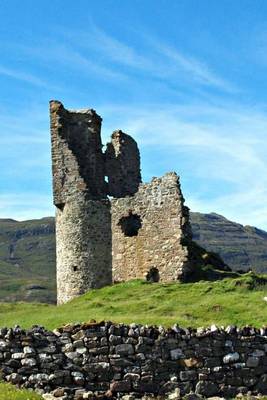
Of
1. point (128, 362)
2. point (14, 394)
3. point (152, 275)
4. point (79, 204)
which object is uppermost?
point (79, 204)

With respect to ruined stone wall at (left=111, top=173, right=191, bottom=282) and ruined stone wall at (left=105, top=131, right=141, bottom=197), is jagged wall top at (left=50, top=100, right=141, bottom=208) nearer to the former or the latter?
ruined stone wall at (left=105, top=131, right=141, bottom=197)

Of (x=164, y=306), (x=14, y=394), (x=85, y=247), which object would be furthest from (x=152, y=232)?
(x=14, y=394)

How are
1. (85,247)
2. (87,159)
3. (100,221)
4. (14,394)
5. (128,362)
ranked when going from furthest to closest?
(87,159) → (100,221) → (85,247) → (128,362) → (14,394)

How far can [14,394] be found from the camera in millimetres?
18016

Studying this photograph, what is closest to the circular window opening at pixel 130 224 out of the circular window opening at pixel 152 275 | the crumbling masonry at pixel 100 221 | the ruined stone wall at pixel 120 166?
the crumbling masonry at pixel 100 221

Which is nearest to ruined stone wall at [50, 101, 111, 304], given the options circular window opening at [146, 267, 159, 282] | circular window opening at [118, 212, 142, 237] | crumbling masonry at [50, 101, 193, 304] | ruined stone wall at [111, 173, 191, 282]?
crumbling masonry at [50, 101, 193, 304]

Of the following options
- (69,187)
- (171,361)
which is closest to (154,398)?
(171,361)

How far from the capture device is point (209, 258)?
150ft

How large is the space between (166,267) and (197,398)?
25.2 metres

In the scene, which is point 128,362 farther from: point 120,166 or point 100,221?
point 120,166

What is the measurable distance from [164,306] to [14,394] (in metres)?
18.2

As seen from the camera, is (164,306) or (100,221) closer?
(164,306)

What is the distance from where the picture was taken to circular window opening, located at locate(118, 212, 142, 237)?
4653cm

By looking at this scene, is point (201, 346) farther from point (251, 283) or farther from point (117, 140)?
point (117, 140)
